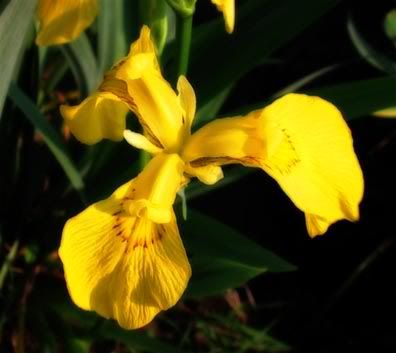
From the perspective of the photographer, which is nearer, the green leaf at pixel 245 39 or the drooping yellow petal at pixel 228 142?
the drooping yellow petal at pixel 228 142

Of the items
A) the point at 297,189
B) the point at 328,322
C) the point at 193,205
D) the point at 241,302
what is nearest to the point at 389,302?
the point at 328,322

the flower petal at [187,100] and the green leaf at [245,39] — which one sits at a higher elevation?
the flower petal at [187,100]

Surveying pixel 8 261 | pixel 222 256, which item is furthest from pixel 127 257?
pixel 8 261

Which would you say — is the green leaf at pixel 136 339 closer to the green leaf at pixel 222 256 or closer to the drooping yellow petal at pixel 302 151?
the green leaf at pixel 222 256

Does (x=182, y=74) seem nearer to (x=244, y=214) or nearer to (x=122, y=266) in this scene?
(x=122, y=266)

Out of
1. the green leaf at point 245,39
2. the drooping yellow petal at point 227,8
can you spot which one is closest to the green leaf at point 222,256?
the green leaf at point 245,39

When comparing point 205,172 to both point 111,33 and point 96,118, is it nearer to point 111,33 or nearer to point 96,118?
point 96,118
